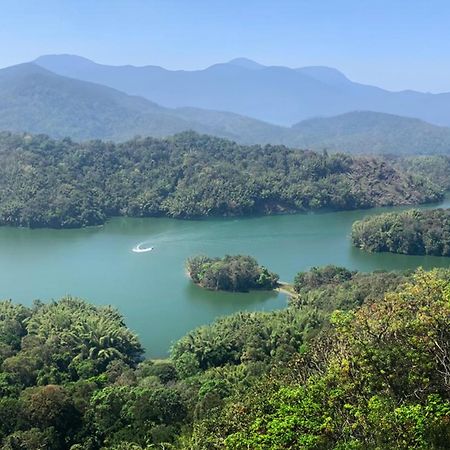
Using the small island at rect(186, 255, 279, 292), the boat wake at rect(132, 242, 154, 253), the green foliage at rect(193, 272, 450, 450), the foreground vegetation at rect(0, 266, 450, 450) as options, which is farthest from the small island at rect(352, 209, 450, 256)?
the green foliage at rect(193, 272, 450, 450)

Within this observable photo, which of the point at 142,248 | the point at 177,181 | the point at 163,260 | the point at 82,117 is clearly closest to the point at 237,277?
the point at 163,260

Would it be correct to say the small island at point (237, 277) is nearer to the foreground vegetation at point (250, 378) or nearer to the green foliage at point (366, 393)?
the foreground vegetation at point (250, 378)

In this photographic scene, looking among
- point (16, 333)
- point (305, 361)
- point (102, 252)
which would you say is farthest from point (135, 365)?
point (102, 252)

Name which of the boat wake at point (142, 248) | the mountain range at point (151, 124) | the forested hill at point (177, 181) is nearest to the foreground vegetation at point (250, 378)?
the boat wake at point (142, 248)

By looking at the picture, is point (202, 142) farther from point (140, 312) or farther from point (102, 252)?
point (140, 312)

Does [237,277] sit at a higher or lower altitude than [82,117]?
lower

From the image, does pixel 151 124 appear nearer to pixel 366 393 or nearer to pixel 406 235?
pixel 406 235

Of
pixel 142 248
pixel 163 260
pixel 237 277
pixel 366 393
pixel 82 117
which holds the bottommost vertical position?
pixel 163 260

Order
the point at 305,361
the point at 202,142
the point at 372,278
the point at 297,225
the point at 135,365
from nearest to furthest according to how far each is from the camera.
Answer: the point at 305,361
the point at 135,365
the point at 372,278
the point at 297,225
the point at 202,142
